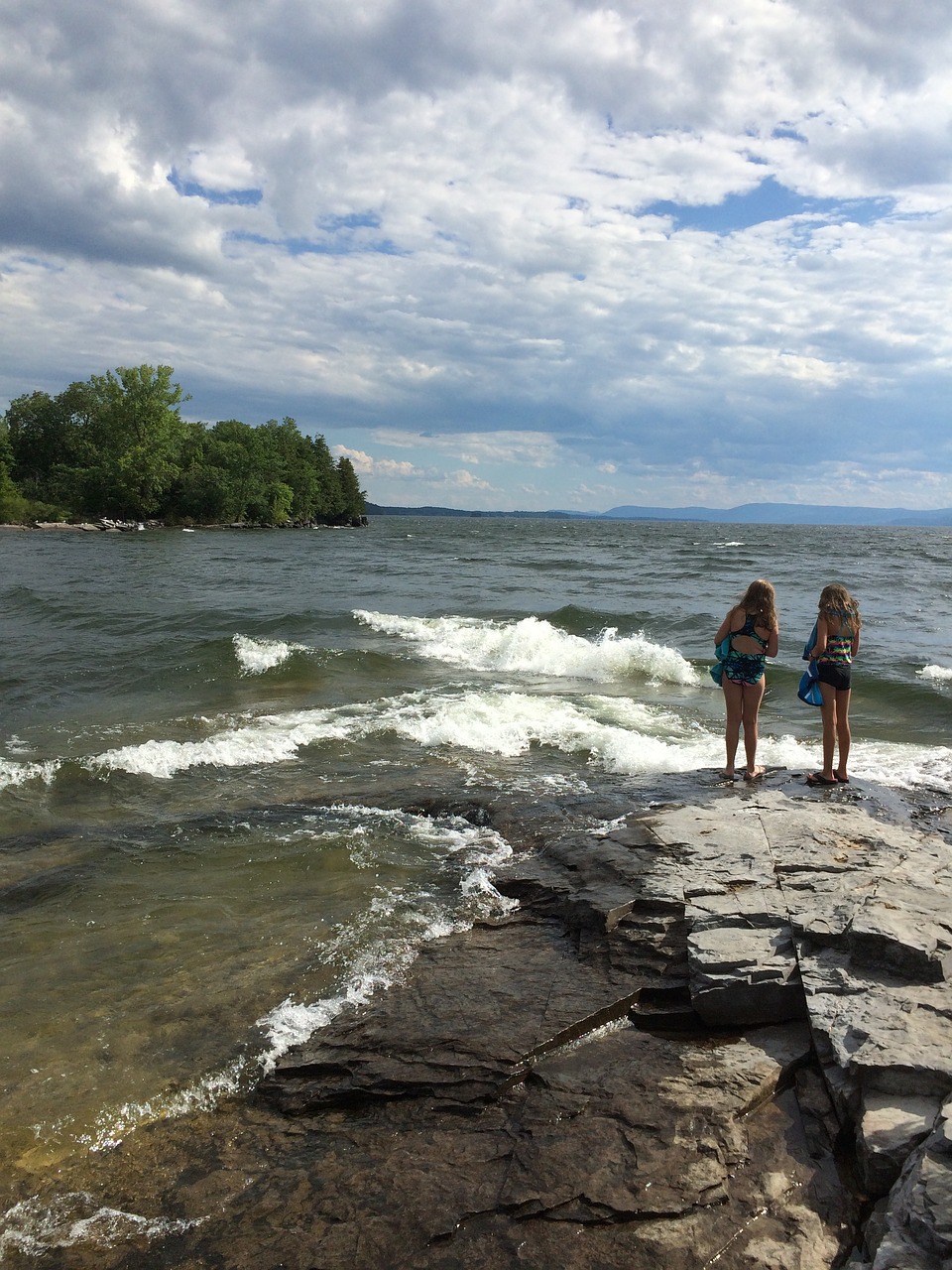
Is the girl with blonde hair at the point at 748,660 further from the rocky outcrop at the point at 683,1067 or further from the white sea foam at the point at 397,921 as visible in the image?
the white sea foam at the point at 397,921

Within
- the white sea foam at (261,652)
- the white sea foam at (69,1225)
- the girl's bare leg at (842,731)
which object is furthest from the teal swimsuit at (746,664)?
the white sea foam at (261,652)

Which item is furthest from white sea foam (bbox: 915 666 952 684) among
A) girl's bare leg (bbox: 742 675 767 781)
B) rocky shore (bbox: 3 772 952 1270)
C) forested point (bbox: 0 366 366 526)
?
forested point (bbox: 0 366 366 526)

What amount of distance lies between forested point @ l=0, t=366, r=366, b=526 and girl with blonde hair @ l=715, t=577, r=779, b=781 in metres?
71.1

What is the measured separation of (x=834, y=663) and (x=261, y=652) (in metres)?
10.5

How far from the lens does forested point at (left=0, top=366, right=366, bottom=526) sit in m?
71.9

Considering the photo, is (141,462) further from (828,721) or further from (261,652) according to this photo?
(828,721)

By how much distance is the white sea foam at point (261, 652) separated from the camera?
1438cm

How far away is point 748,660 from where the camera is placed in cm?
802

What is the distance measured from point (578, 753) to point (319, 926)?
473 cm

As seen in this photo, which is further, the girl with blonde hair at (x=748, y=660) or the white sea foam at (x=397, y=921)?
the girl with blonde hair at (x=748, y=660)

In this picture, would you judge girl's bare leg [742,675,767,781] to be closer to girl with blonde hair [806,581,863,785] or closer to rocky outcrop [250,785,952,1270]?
girl with blonde hair [806,581,863,785]

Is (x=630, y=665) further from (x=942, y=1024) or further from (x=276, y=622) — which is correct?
(x=942, y=1024)

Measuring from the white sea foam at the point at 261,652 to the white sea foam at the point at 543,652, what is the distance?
2.66m

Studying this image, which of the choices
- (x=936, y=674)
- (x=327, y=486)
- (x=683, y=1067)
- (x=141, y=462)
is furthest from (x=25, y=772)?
(x=327, y=486)
